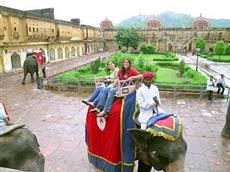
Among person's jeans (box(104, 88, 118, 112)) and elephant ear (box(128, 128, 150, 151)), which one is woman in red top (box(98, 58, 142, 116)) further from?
elephant ear (box(128, 128, 150, 151))

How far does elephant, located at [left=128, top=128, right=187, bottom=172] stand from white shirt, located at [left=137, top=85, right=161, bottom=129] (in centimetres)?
58

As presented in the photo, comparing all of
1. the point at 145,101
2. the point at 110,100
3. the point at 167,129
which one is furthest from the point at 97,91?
the point at 167,129

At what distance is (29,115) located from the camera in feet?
29.6

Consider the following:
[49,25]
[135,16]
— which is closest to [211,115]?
[49,25]

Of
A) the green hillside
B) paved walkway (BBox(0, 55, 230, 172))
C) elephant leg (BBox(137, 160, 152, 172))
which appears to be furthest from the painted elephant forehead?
the green hillside

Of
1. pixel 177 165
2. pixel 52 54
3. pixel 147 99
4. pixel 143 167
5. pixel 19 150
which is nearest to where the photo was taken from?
pixel 19 150

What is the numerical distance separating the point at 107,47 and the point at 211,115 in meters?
49.7

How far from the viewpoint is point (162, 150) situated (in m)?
3.29

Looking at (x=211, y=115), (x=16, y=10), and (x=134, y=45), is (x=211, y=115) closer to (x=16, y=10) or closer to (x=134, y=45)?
(x=16, y=10)

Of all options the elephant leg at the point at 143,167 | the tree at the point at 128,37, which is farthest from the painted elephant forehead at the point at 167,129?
the tree at the point at 128,37

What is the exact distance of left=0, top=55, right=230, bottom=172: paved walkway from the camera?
559cm

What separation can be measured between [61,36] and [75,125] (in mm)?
27483

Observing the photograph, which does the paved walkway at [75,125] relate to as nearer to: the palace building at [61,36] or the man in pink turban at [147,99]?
the man in pink turban at [147,99]

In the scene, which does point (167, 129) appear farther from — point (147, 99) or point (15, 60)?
point (15, 60)
